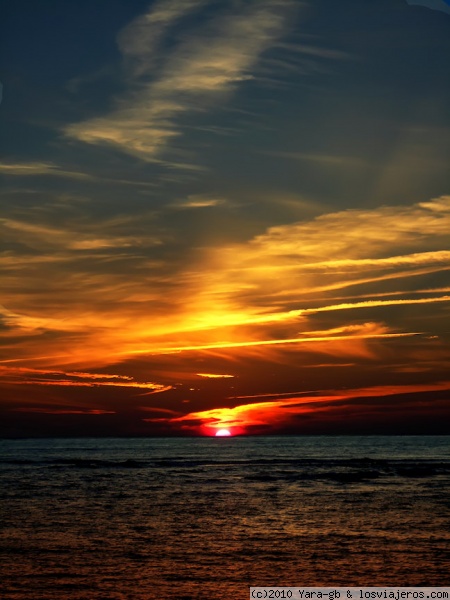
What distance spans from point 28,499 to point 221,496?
37.9 feet

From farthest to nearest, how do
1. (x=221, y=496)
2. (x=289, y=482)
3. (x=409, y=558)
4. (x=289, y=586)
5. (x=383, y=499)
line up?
(x=289, y=482) < (x=221, y=496) < (x=383, y=499) < (x=409, y=558) < (x=289, y=586)

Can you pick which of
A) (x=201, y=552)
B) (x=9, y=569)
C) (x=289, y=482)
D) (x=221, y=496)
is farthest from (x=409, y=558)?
(x=289, y=482)

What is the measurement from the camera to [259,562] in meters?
23.3

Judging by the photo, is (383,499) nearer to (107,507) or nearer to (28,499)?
(107,507)

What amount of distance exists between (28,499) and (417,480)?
99.5ft

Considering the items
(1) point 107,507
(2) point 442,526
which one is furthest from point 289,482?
(2) point 442,526

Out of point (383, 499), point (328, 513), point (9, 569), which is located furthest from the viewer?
point (383, 499)

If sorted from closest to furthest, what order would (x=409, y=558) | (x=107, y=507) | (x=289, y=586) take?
(x=289, y=586) → (x=409, y=558) → (x=107, y=507)

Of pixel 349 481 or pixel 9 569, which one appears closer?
pixel 9 569

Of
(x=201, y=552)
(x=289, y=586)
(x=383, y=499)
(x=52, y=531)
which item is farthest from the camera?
(x=383, y=499)

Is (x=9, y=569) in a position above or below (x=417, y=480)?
above

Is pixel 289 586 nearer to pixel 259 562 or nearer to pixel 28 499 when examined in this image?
pixel 259 562

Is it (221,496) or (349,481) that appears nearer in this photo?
(221,496)

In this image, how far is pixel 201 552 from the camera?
25.4 m
